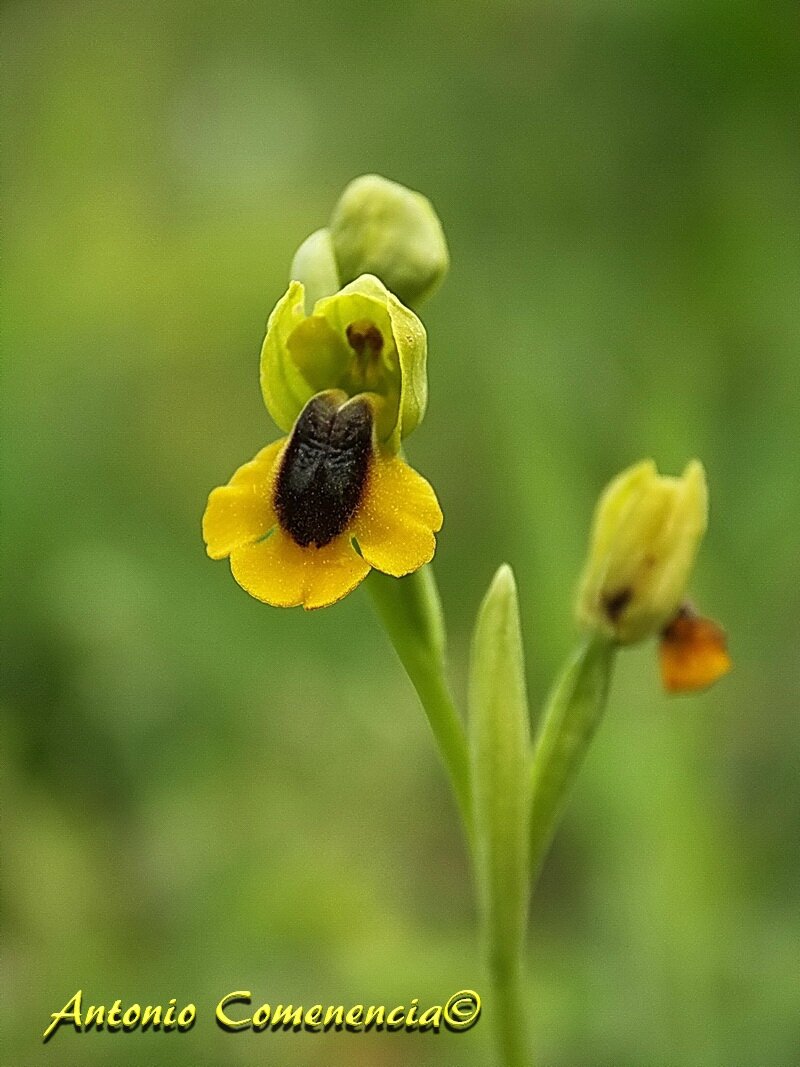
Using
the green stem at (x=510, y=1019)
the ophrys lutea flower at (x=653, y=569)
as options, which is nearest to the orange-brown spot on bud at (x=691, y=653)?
the ophrys lutea flower at (x=653, y=569)

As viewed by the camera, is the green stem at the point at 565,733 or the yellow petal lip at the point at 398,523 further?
the green stem at the point at 565,733

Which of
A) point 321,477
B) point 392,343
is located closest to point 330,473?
point 321,477

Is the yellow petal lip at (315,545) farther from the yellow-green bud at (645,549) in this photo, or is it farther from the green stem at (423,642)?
the yellow-green bud at (645,549)

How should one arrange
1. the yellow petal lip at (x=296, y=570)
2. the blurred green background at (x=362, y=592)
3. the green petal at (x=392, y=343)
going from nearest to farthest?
the yellow petal lip at (x=296, y=570)
the green petal at (x=392, y=343)
the blurred green background at (x=362, y=592)

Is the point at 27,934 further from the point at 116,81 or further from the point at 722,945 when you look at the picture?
the point at 116,81

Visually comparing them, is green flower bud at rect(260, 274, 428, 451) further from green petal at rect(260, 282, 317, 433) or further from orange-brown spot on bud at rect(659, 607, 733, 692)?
orange-brown spot on bud at rect(659, 607, 733, 692)
